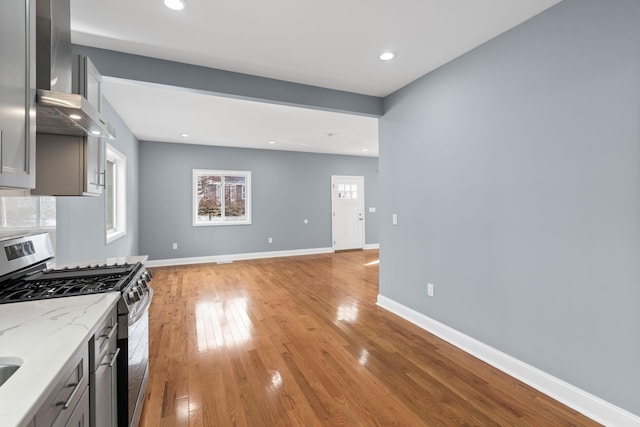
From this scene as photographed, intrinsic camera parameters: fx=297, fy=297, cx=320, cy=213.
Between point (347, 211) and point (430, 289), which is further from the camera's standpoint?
point (347, 211)

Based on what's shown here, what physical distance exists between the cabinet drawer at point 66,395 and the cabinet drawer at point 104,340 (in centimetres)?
5

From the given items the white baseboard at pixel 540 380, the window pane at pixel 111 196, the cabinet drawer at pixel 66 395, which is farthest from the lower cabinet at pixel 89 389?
the window pane at pixel 111 196

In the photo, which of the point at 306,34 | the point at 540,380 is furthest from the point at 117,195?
the point at 540,380

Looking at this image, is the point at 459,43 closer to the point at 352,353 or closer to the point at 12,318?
the point at 352,353

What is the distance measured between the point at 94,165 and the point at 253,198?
16.4 feet

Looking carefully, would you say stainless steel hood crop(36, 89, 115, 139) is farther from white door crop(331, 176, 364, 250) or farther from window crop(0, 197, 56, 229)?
white door crop(331, 176, 364, 250)

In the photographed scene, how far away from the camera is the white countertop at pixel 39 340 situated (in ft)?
2.25

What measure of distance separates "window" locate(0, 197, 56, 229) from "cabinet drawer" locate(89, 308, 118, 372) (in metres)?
0.92

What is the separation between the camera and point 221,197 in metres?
6.83

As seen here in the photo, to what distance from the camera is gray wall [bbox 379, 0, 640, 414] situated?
173 centimetres

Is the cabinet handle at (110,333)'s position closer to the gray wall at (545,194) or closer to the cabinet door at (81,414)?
the cabinet door at (81,414)

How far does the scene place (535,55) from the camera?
7.03 feet

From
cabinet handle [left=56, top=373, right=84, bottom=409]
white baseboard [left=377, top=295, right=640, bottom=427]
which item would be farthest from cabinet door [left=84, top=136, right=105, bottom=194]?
white baseboard [left=377, top=295, right=640, bottom=427]

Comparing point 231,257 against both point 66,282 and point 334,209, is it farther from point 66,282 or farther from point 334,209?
point 66,282
